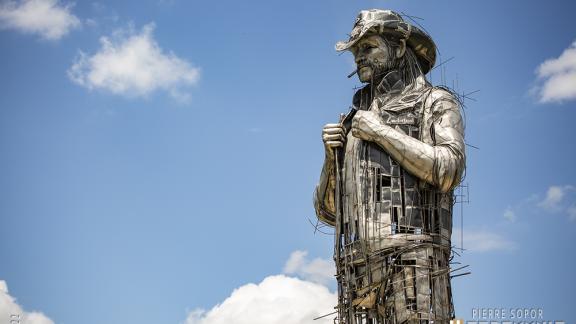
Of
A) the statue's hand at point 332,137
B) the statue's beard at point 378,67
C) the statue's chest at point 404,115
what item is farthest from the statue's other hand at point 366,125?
the statue's beard at point 378,67

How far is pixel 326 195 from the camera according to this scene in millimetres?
23078

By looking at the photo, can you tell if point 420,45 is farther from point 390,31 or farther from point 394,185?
point 394,185

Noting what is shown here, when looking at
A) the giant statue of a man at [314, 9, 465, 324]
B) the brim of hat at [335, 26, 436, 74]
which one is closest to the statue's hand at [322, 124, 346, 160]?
the giant statue of a man at [314, 9, 465, 324]

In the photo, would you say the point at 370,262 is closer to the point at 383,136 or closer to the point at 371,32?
the point at 383,136

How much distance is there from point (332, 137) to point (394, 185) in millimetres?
1886

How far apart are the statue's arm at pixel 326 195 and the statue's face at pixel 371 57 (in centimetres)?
206

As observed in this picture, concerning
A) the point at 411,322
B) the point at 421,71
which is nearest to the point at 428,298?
the point at 411,322

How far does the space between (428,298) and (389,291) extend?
806mm

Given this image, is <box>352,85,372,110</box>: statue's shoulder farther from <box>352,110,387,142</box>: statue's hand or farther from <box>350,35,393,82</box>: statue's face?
<box>352,110,387,142</box>: statue's hand

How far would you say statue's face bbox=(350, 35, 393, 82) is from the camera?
22.5 m

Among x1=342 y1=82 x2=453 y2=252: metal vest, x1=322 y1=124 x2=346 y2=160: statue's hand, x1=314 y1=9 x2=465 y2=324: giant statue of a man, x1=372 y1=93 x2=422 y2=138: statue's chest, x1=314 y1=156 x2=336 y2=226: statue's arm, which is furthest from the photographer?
x1=314 y1=156 x2=336 y2=226: statue's arm

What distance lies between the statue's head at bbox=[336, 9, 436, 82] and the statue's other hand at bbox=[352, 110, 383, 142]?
5.34 ft

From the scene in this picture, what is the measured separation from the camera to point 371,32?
22.4 m

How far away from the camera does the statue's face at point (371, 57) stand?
2245 cm
